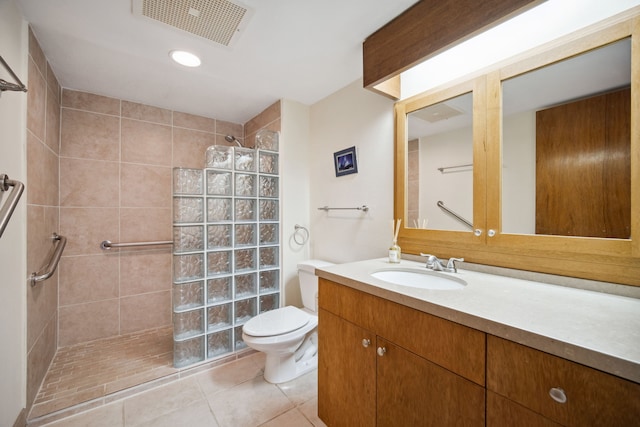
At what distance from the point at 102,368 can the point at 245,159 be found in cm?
187

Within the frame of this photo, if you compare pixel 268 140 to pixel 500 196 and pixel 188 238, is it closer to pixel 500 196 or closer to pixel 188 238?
pixel 188 238

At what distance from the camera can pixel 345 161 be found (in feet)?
6.39

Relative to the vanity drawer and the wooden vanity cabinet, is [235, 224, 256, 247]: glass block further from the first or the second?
the vanity drawer

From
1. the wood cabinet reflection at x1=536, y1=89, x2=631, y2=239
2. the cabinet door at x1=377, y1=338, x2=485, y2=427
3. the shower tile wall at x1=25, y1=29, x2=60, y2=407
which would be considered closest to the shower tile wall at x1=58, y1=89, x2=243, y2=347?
the shower tile wall at x1=25, y1=29, x2=60, y2=407

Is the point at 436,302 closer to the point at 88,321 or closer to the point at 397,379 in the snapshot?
the point at 397,379

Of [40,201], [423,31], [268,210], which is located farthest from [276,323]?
[423,31]

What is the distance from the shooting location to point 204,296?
184 cm

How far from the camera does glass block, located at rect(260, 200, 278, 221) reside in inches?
86.3

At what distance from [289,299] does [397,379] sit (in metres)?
1.51

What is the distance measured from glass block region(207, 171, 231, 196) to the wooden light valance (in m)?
1.27

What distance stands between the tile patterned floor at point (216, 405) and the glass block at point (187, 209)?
3.66 feet

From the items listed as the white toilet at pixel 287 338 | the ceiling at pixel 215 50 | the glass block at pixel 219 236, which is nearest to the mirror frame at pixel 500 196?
the ceiling at pixel 215 50

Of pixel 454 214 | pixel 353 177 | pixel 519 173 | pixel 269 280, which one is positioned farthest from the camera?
pixel 269 280

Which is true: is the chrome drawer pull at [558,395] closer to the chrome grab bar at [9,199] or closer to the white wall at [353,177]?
the white wall at [353,177]
